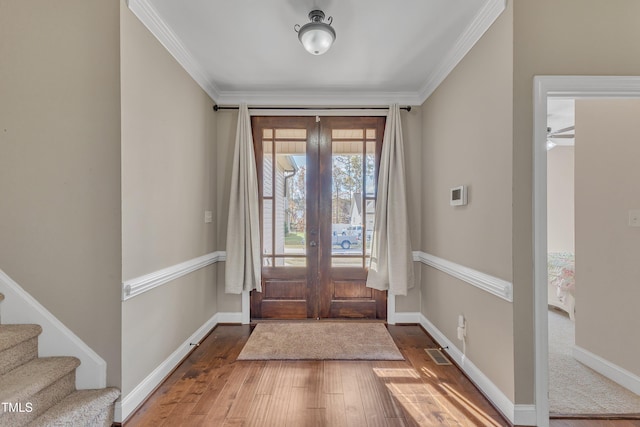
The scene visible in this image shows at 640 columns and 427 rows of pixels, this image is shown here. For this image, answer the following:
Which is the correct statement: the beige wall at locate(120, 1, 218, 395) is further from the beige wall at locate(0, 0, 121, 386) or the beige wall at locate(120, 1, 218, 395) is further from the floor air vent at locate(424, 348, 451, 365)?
the floor air vent at locate(424, 348, 451, 365)

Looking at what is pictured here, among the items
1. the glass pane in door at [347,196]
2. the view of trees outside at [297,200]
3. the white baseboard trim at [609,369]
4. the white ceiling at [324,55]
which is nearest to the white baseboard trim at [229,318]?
the view of trees outside at [297,200]

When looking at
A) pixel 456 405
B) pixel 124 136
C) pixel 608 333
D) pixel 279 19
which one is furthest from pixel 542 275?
pixel 124 136

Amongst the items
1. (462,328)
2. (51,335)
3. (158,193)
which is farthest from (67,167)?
(462,328)

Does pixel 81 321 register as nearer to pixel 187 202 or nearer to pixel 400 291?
pixel 187 202

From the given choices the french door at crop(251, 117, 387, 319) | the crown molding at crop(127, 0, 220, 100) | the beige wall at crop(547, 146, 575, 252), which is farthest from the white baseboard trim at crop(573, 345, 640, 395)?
the crown molding at crop(127, 0, 220, 100)

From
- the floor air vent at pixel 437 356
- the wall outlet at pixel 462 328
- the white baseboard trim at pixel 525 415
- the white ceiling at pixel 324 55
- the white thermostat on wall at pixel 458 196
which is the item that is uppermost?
the white ceiling at pixel 324 55

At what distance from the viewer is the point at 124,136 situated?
179 centimetres

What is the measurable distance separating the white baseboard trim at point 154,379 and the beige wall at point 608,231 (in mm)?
3366

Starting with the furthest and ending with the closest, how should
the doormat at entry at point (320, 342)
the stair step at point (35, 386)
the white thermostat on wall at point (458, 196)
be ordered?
the doormat at entry at point (320, 342), the white thermostat on wall at point (458, 196), the stair step at point (35, 386)

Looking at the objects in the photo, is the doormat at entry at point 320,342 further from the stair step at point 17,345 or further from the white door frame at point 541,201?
the stair step at point 17,345

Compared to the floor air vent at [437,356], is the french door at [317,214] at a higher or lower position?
higher

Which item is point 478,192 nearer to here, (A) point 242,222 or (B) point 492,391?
(B) point 492,391

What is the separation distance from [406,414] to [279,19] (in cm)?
280

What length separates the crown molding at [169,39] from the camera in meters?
1.91
